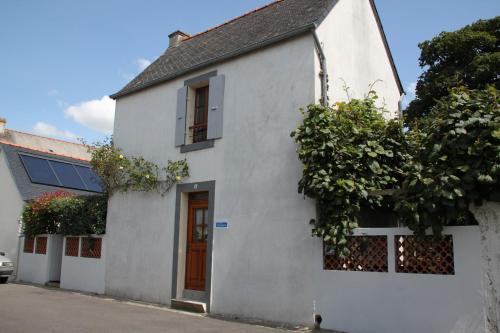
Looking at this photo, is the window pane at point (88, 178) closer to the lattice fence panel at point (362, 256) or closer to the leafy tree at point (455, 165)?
the lattice fence panel at point (362, 256)

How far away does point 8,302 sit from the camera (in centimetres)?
1038

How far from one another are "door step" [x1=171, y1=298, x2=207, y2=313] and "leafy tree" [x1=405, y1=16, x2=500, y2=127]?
9.93 m

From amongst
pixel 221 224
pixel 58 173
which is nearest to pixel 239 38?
pixel 221 224

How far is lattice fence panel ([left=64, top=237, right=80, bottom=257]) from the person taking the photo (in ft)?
44.8

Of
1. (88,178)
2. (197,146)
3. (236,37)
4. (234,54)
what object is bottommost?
(197,146)

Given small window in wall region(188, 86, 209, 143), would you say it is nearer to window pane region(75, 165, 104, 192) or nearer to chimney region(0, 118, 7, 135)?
window pane region(75, 165, 104, 192)

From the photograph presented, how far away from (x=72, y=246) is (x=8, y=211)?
5.83 m

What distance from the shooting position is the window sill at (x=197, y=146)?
1039 centimetres

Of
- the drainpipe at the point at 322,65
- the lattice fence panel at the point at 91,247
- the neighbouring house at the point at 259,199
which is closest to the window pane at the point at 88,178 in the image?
the lattice fence panel at the point at 91,247

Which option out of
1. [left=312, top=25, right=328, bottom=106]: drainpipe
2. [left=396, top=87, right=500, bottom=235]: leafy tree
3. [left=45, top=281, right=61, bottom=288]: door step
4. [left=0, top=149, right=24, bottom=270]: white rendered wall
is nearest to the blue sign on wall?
[left=312, top=25, right=328, bottom=106]: drainpipe

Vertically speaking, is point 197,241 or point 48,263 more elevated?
point 197,241

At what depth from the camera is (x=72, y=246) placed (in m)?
13.8

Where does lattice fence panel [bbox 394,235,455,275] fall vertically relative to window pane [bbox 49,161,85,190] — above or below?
below

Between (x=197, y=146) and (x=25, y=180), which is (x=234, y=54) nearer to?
(x=197, y=146)
